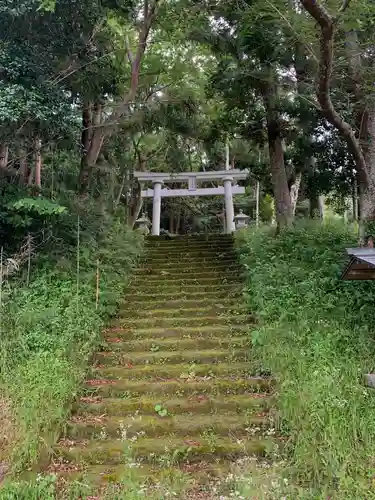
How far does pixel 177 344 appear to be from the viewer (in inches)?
240

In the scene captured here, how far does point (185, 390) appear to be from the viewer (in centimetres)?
505

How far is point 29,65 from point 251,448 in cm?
572

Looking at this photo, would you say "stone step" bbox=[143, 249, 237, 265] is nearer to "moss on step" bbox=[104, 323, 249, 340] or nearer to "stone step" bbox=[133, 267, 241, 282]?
"stone step" bbox=[133, 267, 241, 282]

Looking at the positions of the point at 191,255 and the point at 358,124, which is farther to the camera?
the point at 191,255

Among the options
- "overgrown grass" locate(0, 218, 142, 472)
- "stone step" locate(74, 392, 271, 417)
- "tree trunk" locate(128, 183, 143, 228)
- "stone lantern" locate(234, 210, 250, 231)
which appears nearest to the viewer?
"overgrown grass" locate(0, 218, 142, 472)

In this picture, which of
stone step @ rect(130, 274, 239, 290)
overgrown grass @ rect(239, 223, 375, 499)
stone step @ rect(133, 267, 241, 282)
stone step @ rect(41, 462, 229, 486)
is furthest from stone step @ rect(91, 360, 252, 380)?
stone step @ rect(133, 267, 241, 282)

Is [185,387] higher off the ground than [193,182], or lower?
lower

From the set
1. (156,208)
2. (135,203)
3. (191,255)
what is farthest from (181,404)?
(135,203)

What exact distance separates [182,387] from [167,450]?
102 centimetres

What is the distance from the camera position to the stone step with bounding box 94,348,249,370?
5.66 metres

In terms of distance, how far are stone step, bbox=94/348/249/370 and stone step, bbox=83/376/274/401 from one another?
43cm

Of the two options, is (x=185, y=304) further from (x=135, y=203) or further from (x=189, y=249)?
(x=135, y=203)

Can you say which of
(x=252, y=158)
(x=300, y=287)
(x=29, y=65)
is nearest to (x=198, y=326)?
(x=300, y=287)

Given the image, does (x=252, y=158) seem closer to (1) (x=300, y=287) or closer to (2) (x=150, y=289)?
(2) (x=150, y=289)
